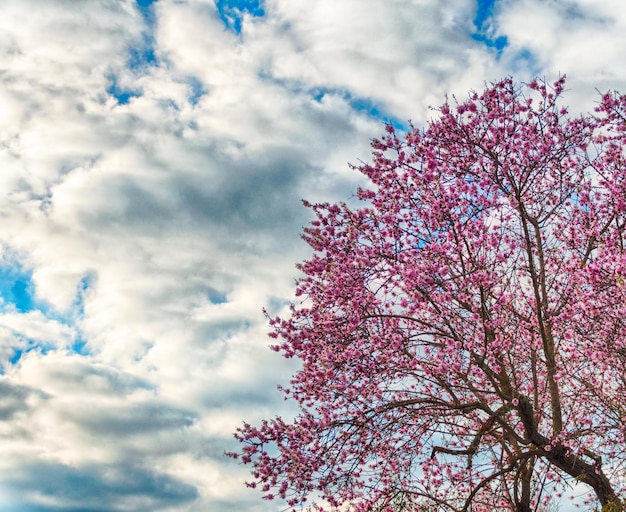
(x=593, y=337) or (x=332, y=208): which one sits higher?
(x=332, y=208)

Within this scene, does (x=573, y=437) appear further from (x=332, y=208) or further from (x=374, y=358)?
(x=332, y=208)

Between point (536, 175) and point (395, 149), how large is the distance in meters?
2.83

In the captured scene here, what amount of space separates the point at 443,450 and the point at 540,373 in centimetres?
321

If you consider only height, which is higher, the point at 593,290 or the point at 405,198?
the point at 405,198

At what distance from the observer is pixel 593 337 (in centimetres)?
1203

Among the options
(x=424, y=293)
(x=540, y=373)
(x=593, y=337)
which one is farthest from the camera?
(x=540, y=373)

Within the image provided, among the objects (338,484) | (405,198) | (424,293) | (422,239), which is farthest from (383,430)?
(405,198)

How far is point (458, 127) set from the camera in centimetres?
1291

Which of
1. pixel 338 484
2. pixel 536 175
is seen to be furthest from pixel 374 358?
pixel 536 175

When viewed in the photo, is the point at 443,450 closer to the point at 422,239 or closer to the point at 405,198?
the point at 422,239

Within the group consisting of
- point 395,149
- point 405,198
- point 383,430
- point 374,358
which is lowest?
point 383,430

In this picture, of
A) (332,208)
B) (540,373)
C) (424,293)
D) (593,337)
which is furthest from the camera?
(540,373)

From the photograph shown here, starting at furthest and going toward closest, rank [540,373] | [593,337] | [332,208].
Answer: [540,373] → [332,208] → [593,337]

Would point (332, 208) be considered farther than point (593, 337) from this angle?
Yes
